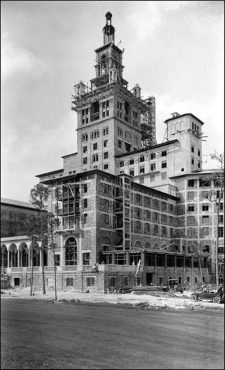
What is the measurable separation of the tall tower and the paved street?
142ft

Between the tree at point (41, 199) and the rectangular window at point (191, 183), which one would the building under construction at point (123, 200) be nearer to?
the rectangular window at point (191, 183)

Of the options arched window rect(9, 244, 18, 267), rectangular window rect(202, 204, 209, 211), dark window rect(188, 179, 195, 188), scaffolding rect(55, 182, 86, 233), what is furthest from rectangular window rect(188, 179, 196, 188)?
arched window rect(9, 244, 18, 267)

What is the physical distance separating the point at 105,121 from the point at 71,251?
2641 centimetres

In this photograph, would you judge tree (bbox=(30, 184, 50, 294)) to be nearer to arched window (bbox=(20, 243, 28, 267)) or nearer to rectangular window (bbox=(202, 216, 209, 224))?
arched window (bbox=(20, 243, 28, 267))

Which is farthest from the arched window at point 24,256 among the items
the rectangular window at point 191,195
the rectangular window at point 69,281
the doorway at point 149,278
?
the rectangular window at point 191,195

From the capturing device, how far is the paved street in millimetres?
14594

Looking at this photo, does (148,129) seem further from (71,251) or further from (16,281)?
(16,281)

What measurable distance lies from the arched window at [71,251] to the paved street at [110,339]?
21170 mm

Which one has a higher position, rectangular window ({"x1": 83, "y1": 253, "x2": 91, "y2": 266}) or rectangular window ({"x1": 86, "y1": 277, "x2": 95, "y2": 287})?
rectangular window ({"x1": 83, "y1": 253, "x2": 91, "y2": 266})

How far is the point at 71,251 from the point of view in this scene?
161ft

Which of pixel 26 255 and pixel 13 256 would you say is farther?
pixel 13 256

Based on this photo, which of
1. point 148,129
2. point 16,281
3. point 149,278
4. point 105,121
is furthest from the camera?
point 148,129

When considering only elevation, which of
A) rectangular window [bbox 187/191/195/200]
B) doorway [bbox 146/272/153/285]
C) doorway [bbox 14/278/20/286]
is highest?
rectangular window [bbox 187/191/195/200]

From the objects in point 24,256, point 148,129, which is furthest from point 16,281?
point 148,129
